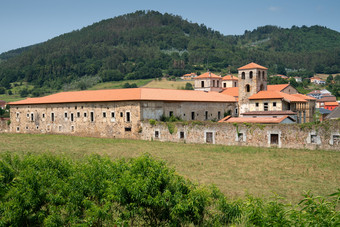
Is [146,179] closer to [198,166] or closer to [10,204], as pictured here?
[10,204]

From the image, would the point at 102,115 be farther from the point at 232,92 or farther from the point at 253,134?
the point at 232,92

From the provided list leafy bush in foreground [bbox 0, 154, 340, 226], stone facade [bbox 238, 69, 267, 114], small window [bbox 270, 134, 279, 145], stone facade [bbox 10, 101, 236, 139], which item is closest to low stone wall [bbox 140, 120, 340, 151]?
small window [bbox 270, 134, 279, 145]

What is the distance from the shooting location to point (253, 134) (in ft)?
92.6

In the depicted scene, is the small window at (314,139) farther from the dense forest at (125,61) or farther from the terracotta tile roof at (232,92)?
the dense forest at (125,61)

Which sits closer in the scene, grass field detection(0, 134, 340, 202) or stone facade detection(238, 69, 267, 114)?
grass field detection(0, 134, 340, 202)

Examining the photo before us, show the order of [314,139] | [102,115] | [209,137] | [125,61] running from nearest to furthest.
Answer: [314,139], [209,137], [102,115], [125,61]

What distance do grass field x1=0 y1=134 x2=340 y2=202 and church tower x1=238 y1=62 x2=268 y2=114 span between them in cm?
2063

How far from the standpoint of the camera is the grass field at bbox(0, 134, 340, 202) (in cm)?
1488

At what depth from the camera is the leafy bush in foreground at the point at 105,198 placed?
8.56 meters

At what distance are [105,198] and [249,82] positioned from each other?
136 feet

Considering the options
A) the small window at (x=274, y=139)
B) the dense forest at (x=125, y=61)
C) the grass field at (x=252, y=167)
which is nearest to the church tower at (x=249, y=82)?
the small window at (x=274, y=139)

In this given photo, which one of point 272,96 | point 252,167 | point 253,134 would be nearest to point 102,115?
point 253,134

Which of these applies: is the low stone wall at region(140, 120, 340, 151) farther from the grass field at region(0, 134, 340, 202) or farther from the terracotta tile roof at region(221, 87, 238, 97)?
the terracotta tile roof at region(221, 87, 238, 97)

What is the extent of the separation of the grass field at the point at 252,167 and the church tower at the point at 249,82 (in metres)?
20.6
